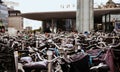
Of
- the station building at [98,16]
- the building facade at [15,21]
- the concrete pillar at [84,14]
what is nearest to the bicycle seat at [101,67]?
the concrete pillar at [84,14]

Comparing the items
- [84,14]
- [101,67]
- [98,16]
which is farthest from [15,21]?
[101,67]

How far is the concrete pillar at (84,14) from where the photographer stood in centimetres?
2727

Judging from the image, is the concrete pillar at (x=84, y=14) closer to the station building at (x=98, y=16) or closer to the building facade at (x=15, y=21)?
the station building at (x=98, y=16)

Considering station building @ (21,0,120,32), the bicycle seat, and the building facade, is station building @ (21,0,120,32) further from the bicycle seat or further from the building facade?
the bicycle seat

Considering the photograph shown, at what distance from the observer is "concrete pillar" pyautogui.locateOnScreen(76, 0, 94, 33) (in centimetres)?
2727

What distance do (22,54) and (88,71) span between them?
6.20 feet

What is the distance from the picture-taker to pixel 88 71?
564cm

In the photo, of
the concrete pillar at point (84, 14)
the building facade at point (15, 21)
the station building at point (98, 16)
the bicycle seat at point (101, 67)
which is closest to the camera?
the bicycle seat at point (101, 67)

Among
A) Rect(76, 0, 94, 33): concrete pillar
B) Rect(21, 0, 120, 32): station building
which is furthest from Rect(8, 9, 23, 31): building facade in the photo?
Rect(76, 0, 94, 33): concrete pillar

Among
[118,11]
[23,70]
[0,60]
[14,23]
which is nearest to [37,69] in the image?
[23,70]

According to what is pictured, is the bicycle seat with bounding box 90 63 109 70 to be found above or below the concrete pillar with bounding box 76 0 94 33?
below

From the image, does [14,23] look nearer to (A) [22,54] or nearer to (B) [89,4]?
(B) [89,4]

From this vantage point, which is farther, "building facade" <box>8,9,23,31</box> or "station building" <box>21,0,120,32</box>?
"building facade" <box>8,9,23,31</box>

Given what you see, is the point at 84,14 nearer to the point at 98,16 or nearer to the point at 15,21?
the point at 98,16
